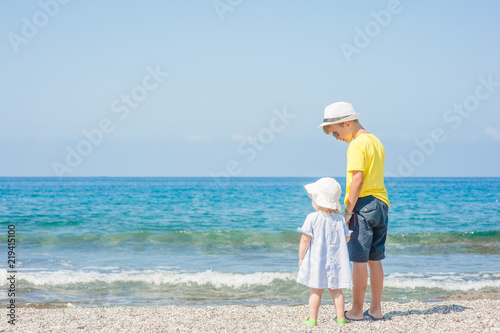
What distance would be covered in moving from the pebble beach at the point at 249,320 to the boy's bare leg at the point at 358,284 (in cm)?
11

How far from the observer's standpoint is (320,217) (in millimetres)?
3852

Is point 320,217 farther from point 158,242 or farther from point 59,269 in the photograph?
point 158,242

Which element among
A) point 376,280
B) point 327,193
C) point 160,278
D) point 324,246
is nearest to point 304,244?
point 324,246

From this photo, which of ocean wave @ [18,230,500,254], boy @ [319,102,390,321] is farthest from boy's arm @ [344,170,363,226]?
ocean wave @ [18,230,500,254]

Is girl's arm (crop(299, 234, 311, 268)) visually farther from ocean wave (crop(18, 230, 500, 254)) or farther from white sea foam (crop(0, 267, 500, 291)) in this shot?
ocean wave (crop(18, 230, 500, 254))

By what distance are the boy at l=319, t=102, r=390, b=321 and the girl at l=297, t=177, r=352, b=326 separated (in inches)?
4.2

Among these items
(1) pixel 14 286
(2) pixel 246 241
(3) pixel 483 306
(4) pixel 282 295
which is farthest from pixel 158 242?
(3) pixel 483 306

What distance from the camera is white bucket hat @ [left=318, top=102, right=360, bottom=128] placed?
13.0 ft

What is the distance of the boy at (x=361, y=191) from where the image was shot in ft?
12.4

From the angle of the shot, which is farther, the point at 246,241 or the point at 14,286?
the point at 246,241

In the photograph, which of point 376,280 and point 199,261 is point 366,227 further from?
point 199,261

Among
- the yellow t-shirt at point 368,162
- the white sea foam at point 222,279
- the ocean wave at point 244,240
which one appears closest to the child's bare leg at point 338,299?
the yellow t-shirt at point 368,162

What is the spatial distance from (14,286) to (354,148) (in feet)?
18.6

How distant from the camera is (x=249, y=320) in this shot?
177 inches
